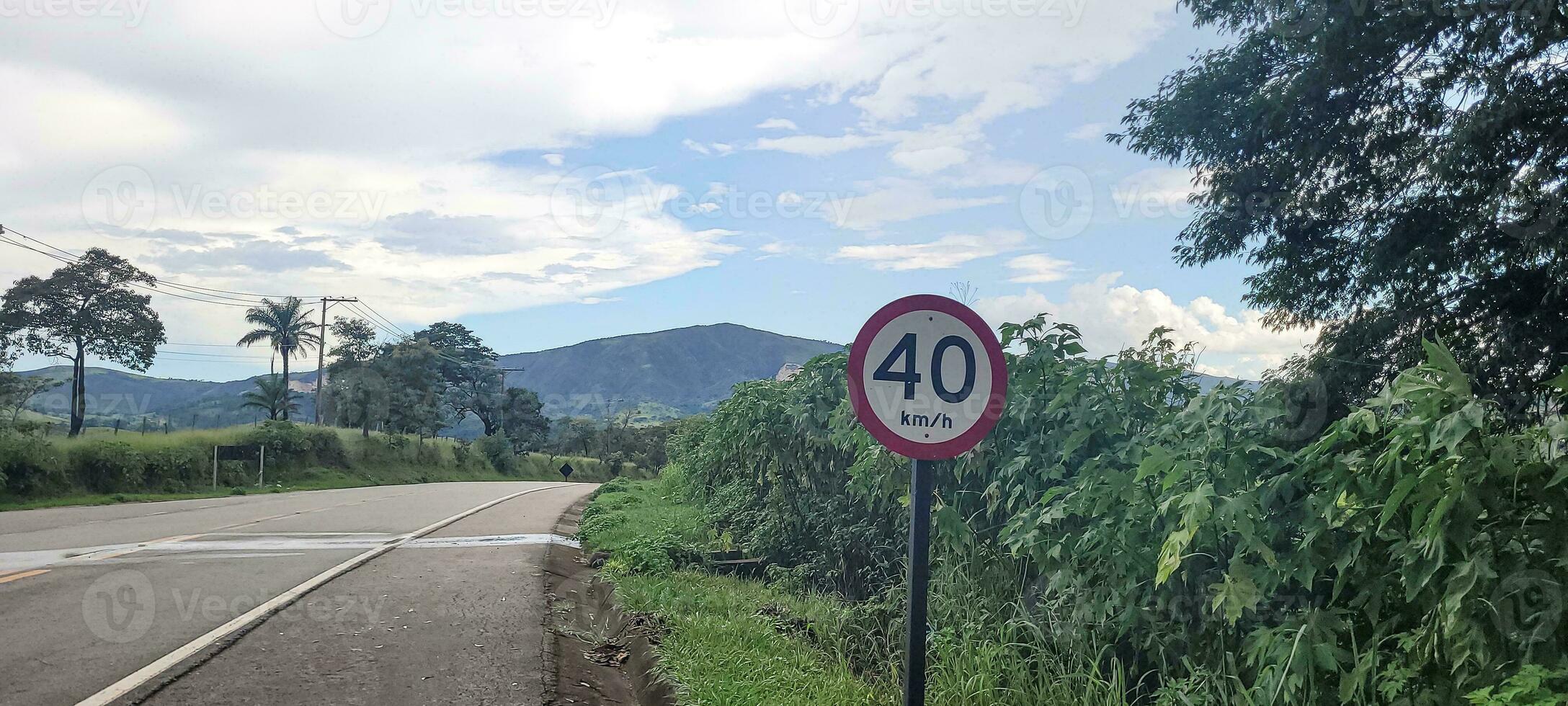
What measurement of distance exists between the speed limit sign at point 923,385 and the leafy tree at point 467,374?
90.4 meters

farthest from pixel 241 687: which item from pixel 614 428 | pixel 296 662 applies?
pixel 614 428

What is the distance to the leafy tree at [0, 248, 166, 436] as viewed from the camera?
49625mm

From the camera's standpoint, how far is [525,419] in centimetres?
9250

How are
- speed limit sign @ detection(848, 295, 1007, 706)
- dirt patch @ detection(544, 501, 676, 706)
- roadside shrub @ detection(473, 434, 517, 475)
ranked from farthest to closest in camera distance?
1. roadside shrub @ detection(473, 434, 517, 475)
2. dirt patch @ detection(544, 501, 676, 706)
3. speed limit sign @ detection(848, 295, 1007, 706)

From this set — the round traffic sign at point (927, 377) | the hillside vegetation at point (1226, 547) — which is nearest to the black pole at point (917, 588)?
the round traffic sign at point (927, 377)

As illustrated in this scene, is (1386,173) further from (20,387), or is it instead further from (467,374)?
(467,374)

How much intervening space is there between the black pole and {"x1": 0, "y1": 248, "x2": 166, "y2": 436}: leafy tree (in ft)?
187

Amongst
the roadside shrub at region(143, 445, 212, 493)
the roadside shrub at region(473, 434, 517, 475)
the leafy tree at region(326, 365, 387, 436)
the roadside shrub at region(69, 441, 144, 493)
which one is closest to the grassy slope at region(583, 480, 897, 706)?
the roadside shrub at region(69, 441, 144, 493)

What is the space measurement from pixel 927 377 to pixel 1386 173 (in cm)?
1277

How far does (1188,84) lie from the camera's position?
1462 cm

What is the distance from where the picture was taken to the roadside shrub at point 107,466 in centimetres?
2831

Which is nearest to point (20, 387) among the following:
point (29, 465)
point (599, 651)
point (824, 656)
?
point (29, 465)

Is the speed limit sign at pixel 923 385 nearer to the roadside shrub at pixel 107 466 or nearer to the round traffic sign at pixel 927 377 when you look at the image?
the round traffic sign at pixel 927 377

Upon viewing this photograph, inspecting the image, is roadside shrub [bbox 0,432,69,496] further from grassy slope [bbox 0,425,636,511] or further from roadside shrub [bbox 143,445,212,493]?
roadside shrub [bbox 143,445,212,493]
